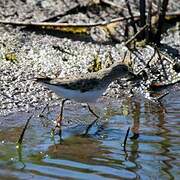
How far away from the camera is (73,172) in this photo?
17.4 ft

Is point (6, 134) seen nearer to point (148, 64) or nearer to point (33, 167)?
point (33, 167)

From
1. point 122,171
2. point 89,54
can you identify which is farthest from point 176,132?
point 89,54

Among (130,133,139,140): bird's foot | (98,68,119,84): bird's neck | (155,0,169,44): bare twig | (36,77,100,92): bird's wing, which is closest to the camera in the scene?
(36,77,100,92): bird's wing

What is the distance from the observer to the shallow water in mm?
5328

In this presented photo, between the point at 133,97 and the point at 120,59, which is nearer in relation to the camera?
the point at 133,97

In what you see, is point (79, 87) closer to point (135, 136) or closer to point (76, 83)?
point (76, 83)

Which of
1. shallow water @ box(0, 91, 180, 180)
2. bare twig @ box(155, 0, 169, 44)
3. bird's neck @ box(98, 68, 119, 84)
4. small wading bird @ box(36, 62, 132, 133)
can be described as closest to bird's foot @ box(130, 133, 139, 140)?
shallow water @ box(0, 91, 180, 180)

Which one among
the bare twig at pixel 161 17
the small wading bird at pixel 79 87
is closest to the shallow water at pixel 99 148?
the small wading bird at pixel 79 87

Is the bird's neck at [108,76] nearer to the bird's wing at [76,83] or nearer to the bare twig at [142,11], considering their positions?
the bird's wing at [76,83]

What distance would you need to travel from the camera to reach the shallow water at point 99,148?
533cm

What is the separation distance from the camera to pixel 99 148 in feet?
19.9

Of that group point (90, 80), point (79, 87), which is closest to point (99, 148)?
point (79, 87)

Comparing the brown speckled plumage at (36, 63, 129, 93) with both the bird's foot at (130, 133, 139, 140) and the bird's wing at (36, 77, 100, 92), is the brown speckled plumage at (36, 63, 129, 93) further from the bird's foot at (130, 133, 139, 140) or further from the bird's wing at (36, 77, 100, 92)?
the bird's foot at (130, 133, 139, 140)

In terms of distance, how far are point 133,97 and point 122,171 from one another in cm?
300
